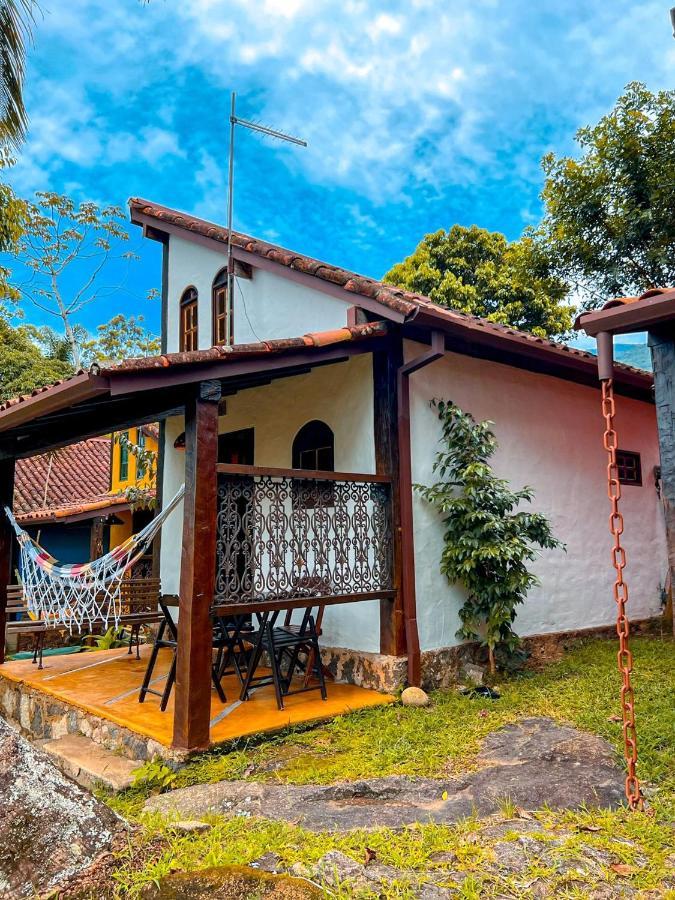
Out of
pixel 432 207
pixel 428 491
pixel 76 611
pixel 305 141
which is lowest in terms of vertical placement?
pixel 76 611

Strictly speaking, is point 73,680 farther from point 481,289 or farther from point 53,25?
point 481,289

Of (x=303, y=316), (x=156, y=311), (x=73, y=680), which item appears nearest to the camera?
(x=73, y=680)

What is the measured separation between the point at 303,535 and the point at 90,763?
2.29 metres

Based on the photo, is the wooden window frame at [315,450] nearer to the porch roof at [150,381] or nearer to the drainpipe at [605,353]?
the porch roof at [150,381]

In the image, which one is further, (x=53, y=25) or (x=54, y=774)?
(x=53, y=25)

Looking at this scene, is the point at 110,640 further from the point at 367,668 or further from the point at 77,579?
the point at 367,668

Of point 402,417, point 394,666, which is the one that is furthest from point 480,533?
point 394,666

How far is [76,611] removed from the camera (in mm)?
5480

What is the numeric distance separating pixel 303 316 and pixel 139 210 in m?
4.28

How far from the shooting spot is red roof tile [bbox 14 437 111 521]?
50.6 feet

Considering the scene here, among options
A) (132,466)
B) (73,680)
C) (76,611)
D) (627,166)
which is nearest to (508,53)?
(627,166)

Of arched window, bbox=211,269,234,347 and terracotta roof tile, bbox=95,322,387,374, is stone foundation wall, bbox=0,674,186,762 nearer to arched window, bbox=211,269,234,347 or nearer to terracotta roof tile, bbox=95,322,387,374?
terracotta roof tile, bbox=95,322,387,374

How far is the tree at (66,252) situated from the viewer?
738 inches

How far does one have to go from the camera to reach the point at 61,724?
5.68m
